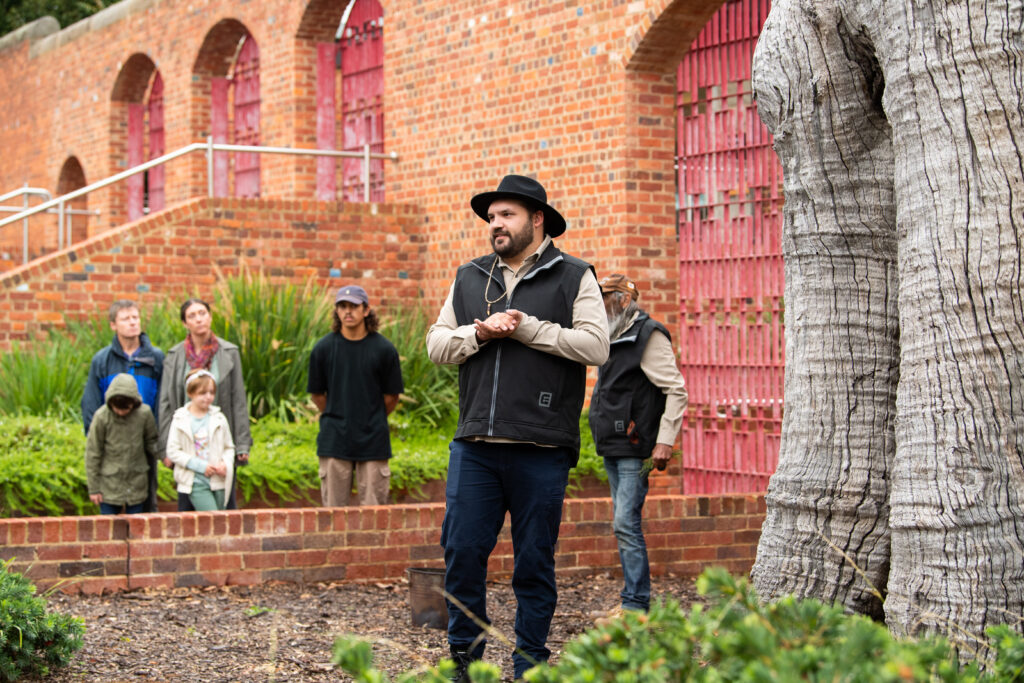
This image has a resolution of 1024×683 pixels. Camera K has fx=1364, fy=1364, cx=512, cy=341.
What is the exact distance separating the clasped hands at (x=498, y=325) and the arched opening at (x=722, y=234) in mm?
6095

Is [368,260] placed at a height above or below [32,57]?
below

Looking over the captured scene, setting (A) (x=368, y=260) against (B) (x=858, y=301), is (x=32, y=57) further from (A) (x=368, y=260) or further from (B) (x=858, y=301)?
(B) (x=858, y=301)

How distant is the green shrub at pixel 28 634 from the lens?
507cm

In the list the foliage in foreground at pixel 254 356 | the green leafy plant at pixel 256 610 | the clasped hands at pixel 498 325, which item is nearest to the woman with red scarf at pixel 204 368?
the green leafy plant at pixel 256 610

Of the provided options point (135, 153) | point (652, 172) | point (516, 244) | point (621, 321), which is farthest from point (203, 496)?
point (135, 153)

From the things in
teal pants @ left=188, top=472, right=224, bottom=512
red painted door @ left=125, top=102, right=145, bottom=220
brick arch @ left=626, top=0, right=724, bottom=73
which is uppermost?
red painted door @ left=125, top=102, right=145, bottom=220

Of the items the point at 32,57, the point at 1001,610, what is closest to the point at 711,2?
the point at 1001,610

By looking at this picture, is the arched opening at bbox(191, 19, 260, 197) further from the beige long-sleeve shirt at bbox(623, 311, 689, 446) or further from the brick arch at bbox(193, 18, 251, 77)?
the beige long-sleeve shirt at bbox(623, 311, 689, 446)

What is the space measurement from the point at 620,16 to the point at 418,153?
342 centimetres

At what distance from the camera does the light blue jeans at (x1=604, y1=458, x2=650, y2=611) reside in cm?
693

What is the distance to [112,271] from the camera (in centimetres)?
1300

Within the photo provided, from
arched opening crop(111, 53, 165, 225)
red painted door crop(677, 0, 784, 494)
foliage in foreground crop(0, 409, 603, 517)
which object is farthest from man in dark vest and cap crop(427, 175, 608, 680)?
arched opening crop(111, 53, 165, 225)

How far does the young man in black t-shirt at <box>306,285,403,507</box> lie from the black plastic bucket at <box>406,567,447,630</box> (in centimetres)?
196

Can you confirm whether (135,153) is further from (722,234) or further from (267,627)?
(267,627)
